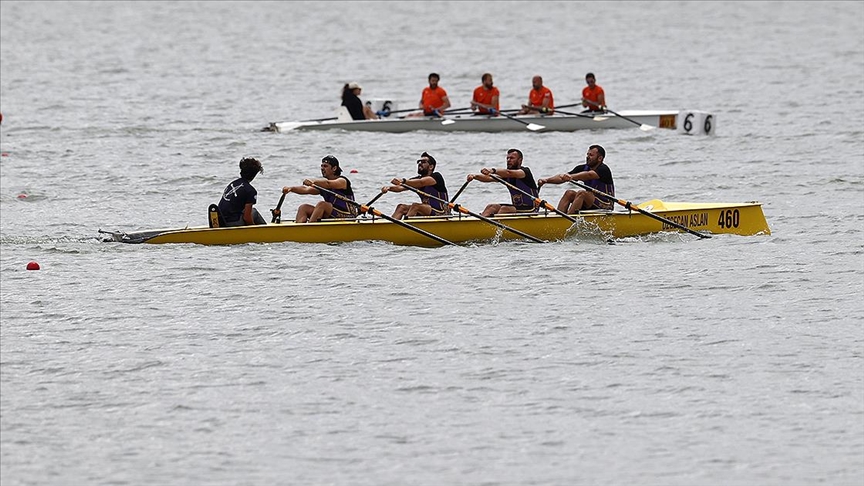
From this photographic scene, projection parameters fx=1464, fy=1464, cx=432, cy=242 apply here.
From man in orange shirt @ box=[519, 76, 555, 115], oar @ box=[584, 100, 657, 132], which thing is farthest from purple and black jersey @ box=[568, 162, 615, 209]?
oar @ box=[584, 100, 657, 132]

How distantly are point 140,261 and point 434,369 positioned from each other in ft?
22.7

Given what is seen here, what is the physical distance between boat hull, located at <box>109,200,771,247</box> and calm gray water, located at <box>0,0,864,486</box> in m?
0.19

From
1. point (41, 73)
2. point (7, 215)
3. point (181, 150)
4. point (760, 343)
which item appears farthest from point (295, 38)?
point (760, 343)

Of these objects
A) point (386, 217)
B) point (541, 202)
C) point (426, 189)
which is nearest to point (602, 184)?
point (541, 202)

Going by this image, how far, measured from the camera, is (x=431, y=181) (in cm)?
2164

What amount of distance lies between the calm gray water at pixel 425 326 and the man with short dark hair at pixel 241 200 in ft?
1.69

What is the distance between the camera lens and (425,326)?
1725 centimetres

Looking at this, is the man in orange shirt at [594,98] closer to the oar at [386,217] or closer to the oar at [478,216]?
the oar at [478,216]

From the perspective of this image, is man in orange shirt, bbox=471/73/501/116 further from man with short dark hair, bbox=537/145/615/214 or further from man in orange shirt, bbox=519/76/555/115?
man with short dark hair, bbox=537/145/615/214

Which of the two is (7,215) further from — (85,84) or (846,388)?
(85,84)

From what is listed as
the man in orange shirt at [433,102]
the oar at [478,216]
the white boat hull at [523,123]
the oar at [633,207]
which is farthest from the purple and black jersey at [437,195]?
the man in orange shirt at [433,102]

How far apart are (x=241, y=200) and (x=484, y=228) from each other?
3585 millimetres

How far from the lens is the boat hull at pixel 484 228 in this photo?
21.2 m

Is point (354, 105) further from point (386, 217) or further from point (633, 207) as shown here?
point (633, 207)
